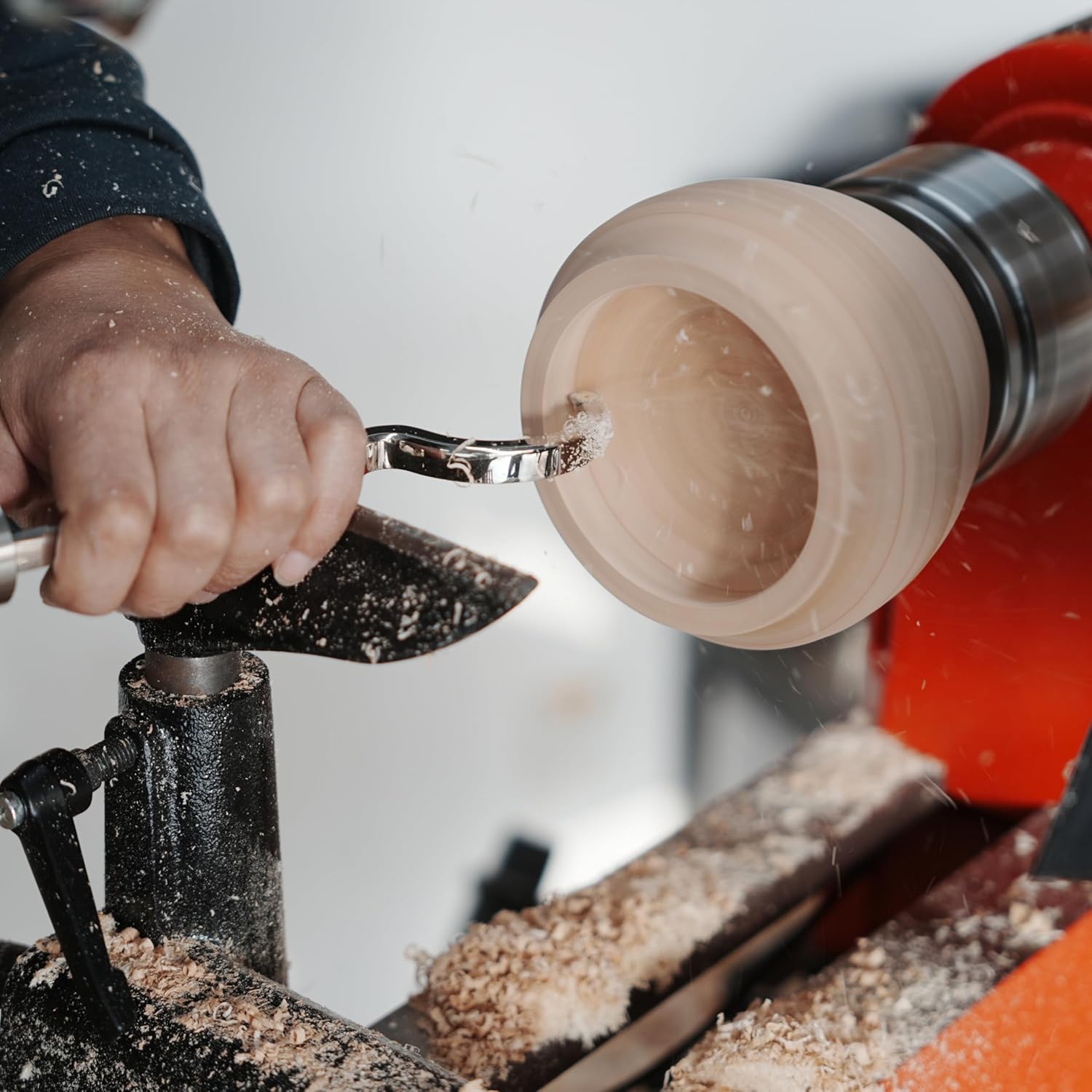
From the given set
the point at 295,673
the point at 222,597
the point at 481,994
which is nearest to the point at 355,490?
the point at 222,597

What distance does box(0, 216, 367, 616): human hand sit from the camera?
457 mm

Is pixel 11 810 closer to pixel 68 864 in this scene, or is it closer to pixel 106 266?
pixel 68 864

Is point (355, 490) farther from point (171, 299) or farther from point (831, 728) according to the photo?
point (831, 728)

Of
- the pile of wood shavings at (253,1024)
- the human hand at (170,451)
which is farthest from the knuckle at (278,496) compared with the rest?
the pile of wood shavings at (253,1024)

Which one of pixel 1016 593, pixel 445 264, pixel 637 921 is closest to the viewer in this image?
pixel 637 921

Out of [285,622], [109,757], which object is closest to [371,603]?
[285,622]

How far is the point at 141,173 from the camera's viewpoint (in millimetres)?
729

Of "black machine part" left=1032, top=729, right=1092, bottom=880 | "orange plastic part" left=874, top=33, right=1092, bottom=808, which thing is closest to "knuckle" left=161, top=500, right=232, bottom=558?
"black machine part" left=1032, top=729, right=1092, bottom=880

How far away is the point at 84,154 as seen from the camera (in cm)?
73

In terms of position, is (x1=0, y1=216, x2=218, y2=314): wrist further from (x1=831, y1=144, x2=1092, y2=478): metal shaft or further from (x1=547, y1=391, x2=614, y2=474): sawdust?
(x1=831, y1=144, x2=1092, y2=478): metal shaft

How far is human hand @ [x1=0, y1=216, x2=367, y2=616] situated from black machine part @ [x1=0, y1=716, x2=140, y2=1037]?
86 mm

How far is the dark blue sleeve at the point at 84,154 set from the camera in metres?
0.69

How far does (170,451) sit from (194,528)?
41 mm

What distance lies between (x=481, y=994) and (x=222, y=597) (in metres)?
0.32
